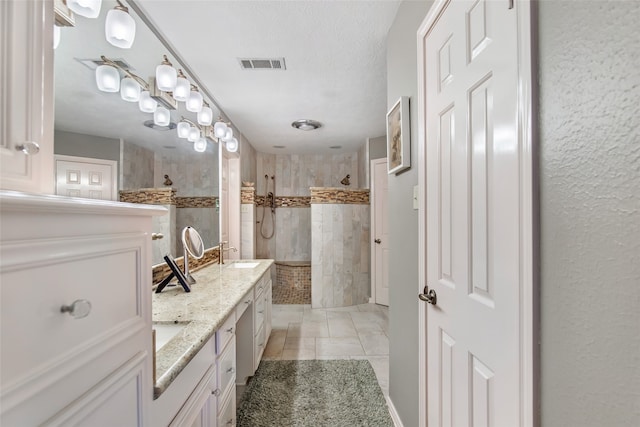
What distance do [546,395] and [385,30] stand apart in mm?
2006

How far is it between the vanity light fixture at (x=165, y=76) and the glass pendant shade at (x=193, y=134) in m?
0.57

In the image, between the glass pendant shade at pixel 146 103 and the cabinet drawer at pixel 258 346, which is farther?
the cabinet drawer at pixel 258 346

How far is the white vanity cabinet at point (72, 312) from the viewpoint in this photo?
0.40 meters

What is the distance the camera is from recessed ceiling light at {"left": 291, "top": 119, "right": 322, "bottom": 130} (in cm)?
352

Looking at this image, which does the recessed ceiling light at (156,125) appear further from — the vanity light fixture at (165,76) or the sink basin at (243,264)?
the sink basin at (243,264)

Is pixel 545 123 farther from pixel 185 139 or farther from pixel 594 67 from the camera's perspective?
pixel 185 139

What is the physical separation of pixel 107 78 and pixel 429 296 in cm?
194

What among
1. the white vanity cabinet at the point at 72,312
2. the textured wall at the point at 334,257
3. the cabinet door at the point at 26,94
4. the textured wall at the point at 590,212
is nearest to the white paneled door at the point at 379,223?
the textured wall at the point at 334,257

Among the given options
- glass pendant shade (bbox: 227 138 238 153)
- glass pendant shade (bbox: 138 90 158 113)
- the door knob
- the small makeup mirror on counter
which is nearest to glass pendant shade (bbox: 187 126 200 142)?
glass pendant shade (bbox: 138 90 158 113)

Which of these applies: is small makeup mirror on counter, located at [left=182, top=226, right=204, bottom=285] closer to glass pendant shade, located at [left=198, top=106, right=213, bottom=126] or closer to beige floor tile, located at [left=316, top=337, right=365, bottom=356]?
glass pendant shade, located at [left=198, top=106, right=213, bottom=126]

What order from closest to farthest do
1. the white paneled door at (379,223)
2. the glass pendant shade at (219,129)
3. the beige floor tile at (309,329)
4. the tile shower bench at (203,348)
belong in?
the tile shower bench at (203,348), the glass pendant shade at (219,129), the beige floor tile at (309,329), the white paneled door at (379,223)

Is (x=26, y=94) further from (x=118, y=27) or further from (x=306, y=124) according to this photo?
(x=306, y=124)

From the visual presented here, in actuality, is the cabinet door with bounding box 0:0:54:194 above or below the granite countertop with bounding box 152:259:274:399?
above

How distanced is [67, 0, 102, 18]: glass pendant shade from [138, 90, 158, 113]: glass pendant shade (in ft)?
1.85
